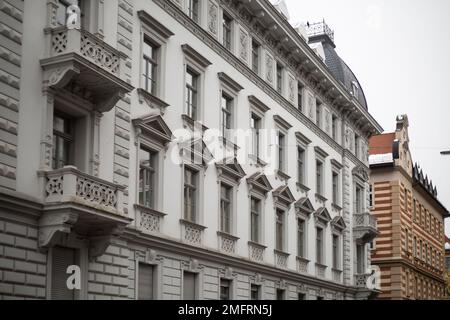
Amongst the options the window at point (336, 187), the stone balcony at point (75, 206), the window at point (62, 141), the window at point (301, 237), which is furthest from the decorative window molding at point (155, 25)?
the window at point (336, 187)

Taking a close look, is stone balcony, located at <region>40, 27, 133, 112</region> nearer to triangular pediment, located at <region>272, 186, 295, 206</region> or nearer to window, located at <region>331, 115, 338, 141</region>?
triangular pediment, located at <region>272, 186, 295, 206</region>

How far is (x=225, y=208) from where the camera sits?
30688 mm

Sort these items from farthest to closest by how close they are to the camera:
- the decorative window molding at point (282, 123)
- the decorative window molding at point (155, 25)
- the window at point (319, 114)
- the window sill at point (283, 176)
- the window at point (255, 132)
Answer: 1. the window at point (319, 114)
2. the decorative window molding at point (282, 123)
3. the window sill at point (283, 176)
4. the window at point (255, 132)
5. the decorative window molding at point (155, 25)

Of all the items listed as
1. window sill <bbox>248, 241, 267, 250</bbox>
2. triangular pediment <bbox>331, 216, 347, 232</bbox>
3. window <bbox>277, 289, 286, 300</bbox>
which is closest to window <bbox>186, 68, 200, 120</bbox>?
window sill <bbox>248, 241, 267, 250</bbox>

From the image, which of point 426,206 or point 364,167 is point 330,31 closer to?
point 364,167

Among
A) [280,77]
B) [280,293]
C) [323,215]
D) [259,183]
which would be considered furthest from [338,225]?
[259,183]

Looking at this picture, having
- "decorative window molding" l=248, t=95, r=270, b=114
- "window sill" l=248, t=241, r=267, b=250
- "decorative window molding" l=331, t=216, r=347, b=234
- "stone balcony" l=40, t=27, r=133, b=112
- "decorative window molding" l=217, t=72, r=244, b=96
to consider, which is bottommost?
"window sill" l=248, t=241, r=267, b=250

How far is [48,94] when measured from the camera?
20312 millimetres

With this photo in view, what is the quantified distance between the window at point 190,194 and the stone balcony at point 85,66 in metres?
6.00

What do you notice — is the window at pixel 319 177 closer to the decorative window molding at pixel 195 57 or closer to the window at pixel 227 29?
the window at pixel 227 29

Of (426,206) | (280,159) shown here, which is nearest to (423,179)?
(426,206)

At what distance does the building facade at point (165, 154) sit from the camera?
64.4 ft

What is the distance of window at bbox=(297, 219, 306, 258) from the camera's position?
38.3m

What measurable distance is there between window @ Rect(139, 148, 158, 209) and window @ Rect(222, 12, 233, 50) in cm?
779
